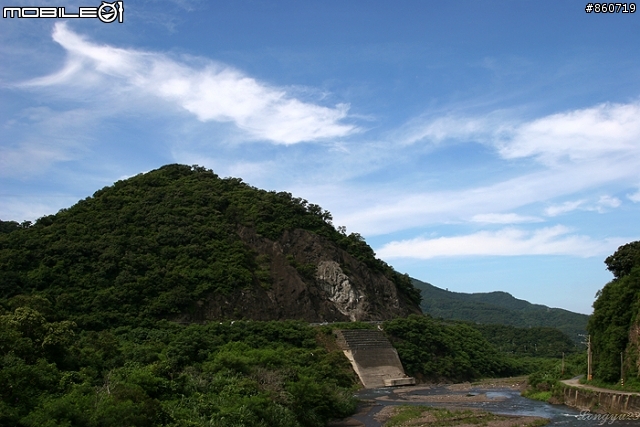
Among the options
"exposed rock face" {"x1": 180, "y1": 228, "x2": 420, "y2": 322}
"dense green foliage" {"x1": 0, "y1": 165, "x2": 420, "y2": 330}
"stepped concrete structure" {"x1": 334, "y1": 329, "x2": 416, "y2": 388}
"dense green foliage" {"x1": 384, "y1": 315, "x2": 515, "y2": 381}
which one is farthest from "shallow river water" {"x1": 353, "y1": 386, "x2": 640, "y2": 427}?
"dense green foliage" {"x1": 0, "y1": 165, "x2": 420, "y2": 330}

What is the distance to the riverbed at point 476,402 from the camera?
114ft

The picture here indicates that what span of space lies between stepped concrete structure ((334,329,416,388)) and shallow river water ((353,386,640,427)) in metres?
2.62

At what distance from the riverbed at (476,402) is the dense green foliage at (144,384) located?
2784mm

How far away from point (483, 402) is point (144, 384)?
2871 centimetres

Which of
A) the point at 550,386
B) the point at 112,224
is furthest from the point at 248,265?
the point at 550,386

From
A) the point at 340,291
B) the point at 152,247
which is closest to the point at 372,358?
the point at 340,291

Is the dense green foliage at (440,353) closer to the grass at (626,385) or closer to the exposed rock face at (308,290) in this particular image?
the exposed rock face at (308,290)

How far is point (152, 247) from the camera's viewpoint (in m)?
70.1

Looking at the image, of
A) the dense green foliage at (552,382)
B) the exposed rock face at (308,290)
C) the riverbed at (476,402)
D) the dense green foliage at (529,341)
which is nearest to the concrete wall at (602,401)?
the riverbed at (476,402)

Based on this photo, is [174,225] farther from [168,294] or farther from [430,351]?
[430,351]

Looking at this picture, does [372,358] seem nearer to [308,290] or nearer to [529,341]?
[308,290]

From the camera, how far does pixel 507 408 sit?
40.9m

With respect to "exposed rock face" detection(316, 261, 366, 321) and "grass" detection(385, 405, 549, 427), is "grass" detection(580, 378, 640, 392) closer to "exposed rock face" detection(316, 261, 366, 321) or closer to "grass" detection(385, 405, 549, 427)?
"grass" detection(385, 405, 549, 427)

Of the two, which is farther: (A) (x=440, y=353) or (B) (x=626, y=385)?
(A) (x=440, y=353)
